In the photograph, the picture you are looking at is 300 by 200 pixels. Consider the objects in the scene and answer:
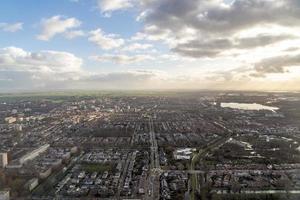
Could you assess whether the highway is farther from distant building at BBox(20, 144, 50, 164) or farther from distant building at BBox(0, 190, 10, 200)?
distant building at BBox(20, 144, 50, 164)

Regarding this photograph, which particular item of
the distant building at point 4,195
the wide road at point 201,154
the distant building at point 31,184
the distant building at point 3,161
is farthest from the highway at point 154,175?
the distant building at point 3,161

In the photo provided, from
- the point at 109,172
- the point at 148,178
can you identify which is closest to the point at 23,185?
the point at 109,172

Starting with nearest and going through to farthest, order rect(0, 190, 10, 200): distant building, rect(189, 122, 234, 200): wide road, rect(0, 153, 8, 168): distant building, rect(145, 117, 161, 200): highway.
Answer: rect(0, 190, 10, 200): distant building < rect(145, 117, 161, 200): highway < rect(189, 122, 234, 200): wide road < rect(0, 153, 8, 168): distant building

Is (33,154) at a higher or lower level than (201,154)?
higher

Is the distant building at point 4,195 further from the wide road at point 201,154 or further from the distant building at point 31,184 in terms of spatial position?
the wide road at point 201,154

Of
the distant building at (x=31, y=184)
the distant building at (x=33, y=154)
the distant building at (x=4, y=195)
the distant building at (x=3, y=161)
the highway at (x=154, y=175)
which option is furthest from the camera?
the distant building at (x=33, y=154)

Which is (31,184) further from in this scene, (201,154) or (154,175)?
(201,154)

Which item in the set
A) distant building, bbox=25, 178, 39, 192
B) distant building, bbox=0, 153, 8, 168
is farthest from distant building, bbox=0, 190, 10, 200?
distant building, bbox=0, 153, 8, 168

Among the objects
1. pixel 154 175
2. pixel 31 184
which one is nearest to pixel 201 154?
pixel 154 175

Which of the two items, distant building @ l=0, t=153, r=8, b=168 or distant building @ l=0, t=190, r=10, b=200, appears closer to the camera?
distant building @ l=0, t=190, r=10, b=200

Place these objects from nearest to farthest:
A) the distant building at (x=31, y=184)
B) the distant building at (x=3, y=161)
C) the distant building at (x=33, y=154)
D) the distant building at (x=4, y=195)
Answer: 1. the distant building at (x=4, y=195)
2. the distant building at (x=31, y=184)
3. the distant building at (x=3, y=161)
4. the distant building at (x=33, y=154)

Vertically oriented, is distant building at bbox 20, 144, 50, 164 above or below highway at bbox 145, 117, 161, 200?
above

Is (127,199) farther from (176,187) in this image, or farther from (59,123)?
(59,123)
